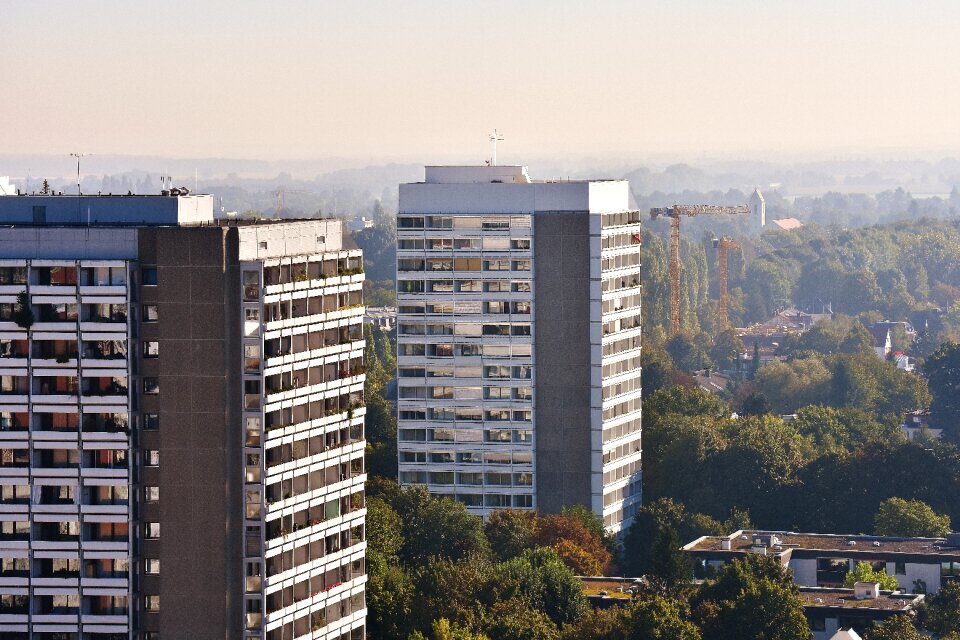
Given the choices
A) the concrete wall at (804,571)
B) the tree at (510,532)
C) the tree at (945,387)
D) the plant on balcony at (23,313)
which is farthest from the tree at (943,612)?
the tree at (945,387)

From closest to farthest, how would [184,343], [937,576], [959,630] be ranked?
[184,343] → [959,630] → [937,576]

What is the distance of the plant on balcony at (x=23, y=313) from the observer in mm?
72188

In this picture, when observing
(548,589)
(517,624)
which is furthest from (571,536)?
(517,624)

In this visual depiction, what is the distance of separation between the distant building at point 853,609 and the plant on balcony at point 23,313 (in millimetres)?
35366

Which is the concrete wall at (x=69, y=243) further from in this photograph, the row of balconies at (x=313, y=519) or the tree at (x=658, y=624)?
the tree at (x=658, y=624)

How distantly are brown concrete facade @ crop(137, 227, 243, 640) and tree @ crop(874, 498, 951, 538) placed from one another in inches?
2016

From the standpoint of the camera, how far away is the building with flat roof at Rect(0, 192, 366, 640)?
235 ft

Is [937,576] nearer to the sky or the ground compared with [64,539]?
nearer to the ground

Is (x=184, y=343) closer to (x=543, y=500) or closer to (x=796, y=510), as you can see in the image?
(x=543, y=500)

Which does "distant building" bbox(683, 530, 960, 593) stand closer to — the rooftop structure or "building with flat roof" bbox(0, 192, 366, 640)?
"building with flat roof" bbox(0, 192, 366, 640)

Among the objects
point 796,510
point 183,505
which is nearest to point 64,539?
point 183,505

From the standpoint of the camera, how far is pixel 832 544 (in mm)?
110250

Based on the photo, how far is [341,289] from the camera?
252 ft

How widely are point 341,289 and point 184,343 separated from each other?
698cm
